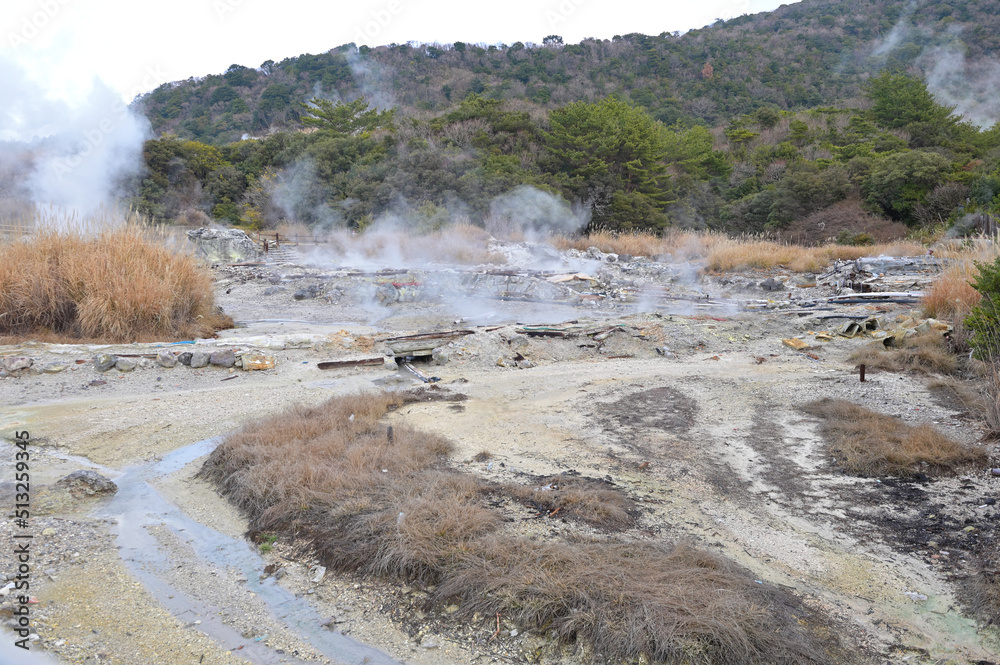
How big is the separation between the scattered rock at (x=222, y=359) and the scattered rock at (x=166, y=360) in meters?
0.40

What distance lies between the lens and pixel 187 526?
3.99 meters

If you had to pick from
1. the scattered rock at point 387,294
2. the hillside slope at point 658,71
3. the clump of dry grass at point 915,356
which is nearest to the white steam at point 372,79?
the hillside slope at point 658,71

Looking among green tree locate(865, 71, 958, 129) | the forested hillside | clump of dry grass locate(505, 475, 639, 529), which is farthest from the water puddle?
green tree locate(865, 71, 958, 129)

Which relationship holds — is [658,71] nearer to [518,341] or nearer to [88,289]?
[518,341]

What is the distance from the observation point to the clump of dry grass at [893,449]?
14.3ft

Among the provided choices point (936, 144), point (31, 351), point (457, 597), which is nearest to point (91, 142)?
point (31, 351)

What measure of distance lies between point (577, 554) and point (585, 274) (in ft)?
39.9

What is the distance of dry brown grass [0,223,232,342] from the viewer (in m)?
8.28

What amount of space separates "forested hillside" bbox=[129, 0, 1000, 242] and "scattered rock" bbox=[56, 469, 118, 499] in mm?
16039

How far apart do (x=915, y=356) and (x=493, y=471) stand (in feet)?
17.4

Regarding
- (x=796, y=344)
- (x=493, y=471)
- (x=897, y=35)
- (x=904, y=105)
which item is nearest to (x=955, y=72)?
(x=897, y=35)

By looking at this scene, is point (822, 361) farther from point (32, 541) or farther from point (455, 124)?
point (455, 124)

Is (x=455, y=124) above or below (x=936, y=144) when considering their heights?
above

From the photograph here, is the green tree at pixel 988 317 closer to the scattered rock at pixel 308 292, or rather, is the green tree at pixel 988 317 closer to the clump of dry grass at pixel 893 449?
the clump of dry grass at pixel 893 449
